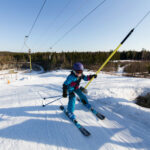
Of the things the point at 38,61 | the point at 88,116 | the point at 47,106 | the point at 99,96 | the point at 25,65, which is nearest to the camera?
the point at 88,116

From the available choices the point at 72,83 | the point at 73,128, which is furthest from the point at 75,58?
the point at 73,128

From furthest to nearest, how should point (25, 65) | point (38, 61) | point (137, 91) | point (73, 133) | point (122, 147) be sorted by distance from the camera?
point (38, 61) → point (25, 65) → point (137, 91) → point (73, 133) → point (122, 147)

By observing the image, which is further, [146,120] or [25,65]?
[25,65]

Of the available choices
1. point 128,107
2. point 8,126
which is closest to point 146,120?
point 128,107

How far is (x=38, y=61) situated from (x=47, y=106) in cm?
8670

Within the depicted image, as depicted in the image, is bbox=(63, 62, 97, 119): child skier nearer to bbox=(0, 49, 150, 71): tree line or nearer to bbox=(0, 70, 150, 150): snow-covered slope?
bbox=(0, 70, 150, 150): snow-covered slope

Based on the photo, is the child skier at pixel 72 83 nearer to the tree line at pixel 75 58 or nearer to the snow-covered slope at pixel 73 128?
the snow-covered slope at pixel 73 128

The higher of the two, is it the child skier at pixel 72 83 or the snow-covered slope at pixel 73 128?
the child skier at pixel 72 83

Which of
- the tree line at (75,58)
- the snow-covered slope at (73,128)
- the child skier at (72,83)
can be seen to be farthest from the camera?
the tree line at (75,58)

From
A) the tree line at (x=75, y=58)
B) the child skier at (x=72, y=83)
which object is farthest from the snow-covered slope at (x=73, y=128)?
the tree line at (x=75, y=58)

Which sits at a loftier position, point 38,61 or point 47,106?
point 38,61

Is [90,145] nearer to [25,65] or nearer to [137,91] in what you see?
[137,91]

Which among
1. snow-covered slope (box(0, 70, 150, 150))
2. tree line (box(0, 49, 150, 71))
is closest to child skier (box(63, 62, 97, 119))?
snow-covered slope (box(0, 70, 150, 150))

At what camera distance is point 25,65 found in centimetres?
7588
